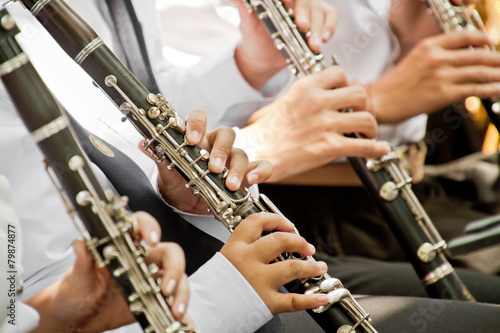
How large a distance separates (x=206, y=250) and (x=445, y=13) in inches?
18.5

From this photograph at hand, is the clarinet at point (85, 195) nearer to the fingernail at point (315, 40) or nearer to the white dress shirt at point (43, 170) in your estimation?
the white dress shirt at point (43, 170)

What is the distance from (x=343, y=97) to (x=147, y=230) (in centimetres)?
29

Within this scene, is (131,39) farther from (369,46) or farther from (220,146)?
(369,46)

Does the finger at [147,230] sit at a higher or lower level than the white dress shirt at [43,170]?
lower

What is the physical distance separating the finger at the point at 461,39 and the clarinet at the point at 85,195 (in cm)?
53

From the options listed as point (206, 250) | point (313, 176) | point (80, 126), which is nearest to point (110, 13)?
point (80, 126)

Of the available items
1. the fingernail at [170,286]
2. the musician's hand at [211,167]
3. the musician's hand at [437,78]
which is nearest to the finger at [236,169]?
the musician's hand at [211,167]

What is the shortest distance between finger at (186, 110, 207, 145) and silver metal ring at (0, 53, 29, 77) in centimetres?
13

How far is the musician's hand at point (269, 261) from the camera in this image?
0.39 meters

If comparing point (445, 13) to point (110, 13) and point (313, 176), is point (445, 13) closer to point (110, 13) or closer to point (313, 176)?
point (313, 176)

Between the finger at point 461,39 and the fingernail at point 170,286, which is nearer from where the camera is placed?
the fingernail at point 170,286

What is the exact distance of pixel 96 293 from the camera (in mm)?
341

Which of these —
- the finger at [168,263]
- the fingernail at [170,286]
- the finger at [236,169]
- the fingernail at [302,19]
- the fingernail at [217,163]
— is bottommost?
the fingernail at [170,286]

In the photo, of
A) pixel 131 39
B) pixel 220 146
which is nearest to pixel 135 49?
pixel 131 39
